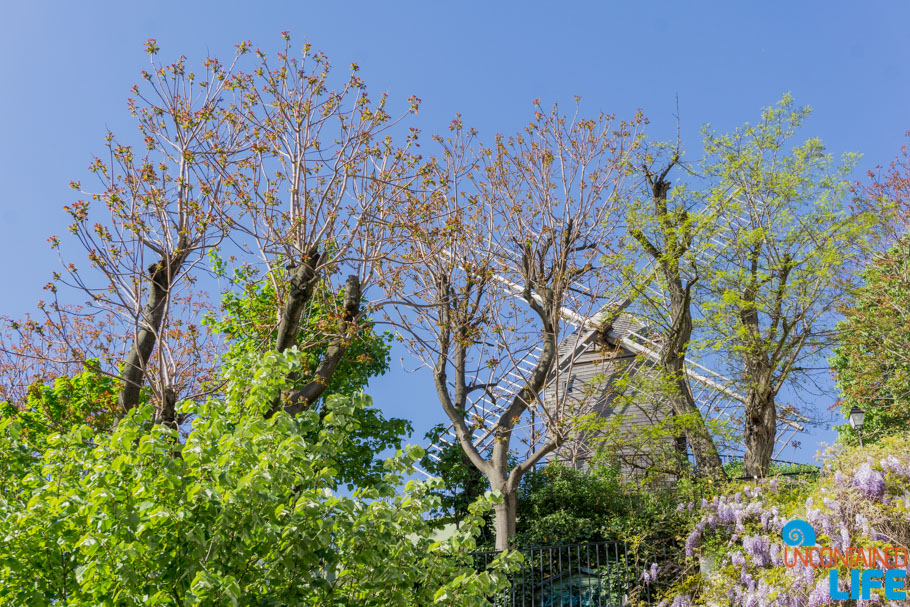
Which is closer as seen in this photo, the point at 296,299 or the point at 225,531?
the point at 225,531

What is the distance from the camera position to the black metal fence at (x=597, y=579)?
12.0 meters

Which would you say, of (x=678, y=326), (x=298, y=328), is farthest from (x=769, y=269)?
(x=298, y=328)

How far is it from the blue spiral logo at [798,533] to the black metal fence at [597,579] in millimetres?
3297

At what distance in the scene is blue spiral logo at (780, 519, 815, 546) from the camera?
29.1 feet

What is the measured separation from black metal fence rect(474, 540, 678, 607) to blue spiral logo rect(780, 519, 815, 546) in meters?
3.30

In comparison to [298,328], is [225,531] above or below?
below

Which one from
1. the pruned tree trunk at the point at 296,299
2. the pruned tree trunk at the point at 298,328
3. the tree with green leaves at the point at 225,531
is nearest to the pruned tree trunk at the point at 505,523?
the pruned tree trunk at the point at 298,328

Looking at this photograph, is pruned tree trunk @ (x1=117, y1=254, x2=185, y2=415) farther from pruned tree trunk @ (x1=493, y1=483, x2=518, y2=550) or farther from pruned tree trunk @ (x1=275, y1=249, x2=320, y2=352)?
pruned tree trunk @ (x1=493, y1=483, x2=518, y2=550)

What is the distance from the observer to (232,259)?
10.5 metres

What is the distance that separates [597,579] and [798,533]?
4.51 metres

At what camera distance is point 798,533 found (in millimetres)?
9086

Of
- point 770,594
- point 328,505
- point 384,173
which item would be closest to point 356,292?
point 384,173

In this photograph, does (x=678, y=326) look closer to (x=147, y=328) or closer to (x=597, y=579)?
(x=597, y=579)

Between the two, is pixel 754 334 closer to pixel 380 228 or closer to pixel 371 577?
pixel 380 228
